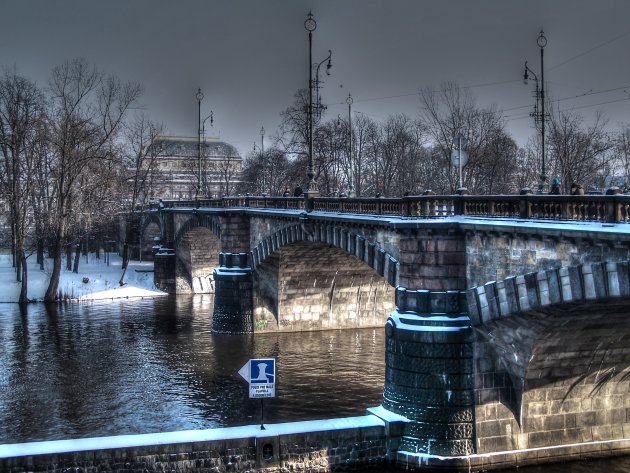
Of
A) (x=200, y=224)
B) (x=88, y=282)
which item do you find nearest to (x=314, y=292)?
(x=200, y=224)

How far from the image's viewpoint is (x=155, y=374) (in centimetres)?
3369

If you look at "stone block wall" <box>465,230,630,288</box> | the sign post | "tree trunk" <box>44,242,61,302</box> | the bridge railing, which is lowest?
the sign post

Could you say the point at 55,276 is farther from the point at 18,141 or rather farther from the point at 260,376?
the point at 260,376

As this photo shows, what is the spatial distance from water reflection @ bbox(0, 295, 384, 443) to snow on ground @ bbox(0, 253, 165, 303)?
723 cm

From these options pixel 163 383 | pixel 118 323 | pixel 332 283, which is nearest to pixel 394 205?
pixel 163 383

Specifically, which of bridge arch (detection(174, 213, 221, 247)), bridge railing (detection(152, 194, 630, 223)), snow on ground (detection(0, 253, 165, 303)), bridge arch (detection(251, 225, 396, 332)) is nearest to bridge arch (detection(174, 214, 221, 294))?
bridge arch (detection(174, 213, 221, 247))

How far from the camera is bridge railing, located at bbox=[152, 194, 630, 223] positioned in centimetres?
1659

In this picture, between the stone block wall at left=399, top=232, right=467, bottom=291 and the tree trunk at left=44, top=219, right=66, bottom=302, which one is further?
the tree trunk at left=44, top=219, right=66, bottom=302

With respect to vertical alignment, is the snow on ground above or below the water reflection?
above

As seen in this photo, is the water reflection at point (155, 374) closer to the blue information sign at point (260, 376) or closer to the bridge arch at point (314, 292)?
the bridge arch at point (314, 292)

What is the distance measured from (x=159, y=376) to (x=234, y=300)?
11582 mm

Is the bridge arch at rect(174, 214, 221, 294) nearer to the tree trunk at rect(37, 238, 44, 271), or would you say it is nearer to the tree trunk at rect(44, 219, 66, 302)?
the tree trunk at rect(44, 219, 66, 302)

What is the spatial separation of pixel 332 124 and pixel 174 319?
34.9 m

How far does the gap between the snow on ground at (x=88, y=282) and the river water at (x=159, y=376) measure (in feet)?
23.1
